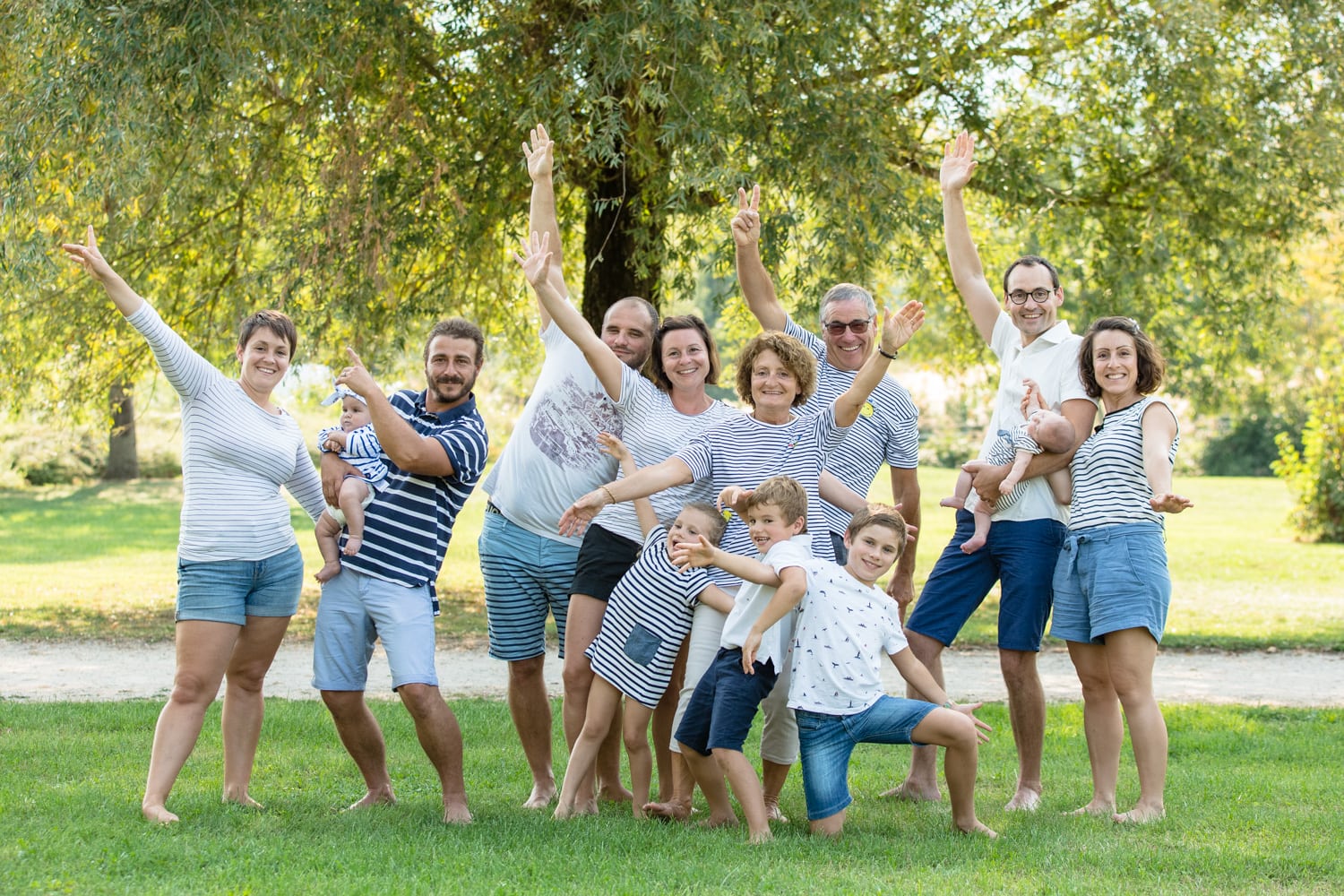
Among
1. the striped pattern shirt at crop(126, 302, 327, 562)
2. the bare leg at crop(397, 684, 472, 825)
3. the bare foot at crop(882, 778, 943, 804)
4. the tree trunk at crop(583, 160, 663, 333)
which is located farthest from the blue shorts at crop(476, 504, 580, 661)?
the tree trunk at crop(583, 160, 663, 333)

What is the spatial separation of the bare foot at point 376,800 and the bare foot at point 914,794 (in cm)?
207

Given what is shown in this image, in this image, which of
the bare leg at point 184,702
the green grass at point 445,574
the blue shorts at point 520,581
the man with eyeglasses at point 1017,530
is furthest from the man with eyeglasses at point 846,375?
the green grass at point 445,574

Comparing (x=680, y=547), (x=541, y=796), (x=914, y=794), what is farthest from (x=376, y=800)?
(x=914, y=794)

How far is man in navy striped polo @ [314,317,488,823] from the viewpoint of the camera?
4801 mm

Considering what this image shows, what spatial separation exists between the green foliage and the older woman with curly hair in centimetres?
1639

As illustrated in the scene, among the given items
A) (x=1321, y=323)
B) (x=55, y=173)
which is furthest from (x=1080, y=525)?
(x=1321, y=323)

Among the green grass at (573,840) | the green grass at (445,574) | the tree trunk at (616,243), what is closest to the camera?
the green grass at (573,840)

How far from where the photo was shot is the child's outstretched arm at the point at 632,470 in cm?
481

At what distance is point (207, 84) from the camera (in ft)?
25.8

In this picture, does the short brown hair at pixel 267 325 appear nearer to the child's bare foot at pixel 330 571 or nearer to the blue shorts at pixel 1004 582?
the child's bare foot at pixel 330 571

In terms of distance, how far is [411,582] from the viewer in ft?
15.9

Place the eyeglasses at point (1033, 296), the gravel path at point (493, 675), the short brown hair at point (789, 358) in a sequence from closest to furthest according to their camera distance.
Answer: the short brown hair at point (789, 358) → the eyeglasses at point (1033, 296) → the gravel path at point (493, 675)

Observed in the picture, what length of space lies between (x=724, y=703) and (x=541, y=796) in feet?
3.54

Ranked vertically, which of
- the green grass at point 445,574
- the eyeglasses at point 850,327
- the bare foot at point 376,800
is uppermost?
the eyeglasses at point 850,327
